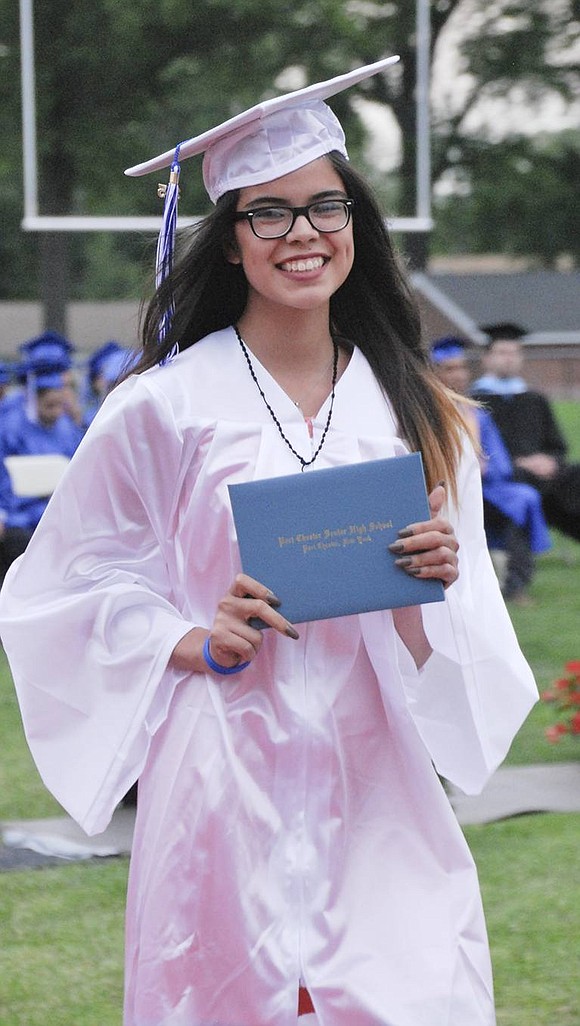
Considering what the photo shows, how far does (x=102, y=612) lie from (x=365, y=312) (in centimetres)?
70

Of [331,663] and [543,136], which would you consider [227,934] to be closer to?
[331,663]

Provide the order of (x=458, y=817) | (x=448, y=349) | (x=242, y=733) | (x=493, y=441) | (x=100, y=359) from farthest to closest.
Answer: (x=100, y=359) < (x=448, y=349) < (x=493, y=441) < (x=458, y=817) < (x=242, y=733)

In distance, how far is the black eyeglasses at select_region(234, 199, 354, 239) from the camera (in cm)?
258

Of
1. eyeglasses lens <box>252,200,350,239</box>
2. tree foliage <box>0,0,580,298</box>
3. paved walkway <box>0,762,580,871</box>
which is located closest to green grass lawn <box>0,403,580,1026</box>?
paved walkway <box>0,762,580,871</box>

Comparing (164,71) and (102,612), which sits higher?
(164,71)

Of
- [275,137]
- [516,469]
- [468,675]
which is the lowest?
[516,469]

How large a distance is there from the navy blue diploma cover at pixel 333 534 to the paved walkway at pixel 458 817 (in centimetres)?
341

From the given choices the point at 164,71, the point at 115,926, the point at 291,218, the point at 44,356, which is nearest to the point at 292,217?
the point at 291,218

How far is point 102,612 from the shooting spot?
2.60 metres

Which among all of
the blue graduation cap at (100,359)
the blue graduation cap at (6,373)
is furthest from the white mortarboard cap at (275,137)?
the blue graduation cap at (100,359)

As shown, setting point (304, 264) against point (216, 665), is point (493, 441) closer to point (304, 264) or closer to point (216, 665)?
point (304, 264)

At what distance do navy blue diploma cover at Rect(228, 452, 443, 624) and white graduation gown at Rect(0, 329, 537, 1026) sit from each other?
0.43 ft

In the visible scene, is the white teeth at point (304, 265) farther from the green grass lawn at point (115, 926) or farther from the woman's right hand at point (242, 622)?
the green grass lawn at point (115, 926)

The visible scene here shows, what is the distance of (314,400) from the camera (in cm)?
266
